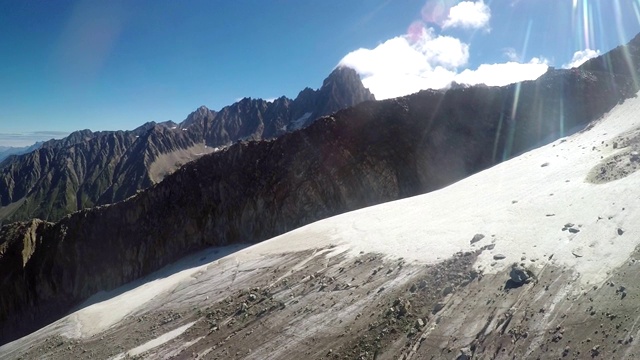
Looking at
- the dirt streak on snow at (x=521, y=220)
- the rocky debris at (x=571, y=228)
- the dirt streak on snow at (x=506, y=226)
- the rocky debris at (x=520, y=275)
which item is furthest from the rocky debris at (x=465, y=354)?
the rocky debris at (x=571, y=228)

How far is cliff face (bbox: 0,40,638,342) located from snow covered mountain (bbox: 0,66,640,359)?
13.7 m

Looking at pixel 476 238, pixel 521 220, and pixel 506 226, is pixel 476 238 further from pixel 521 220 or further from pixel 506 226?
pixel 521 220

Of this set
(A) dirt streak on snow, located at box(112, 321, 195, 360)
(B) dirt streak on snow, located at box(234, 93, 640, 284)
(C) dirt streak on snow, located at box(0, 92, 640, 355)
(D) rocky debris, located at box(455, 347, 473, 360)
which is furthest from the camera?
(A) dirt streak on snow, located at box(112, 321, 195, 360)

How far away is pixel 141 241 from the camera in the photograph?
47719mm

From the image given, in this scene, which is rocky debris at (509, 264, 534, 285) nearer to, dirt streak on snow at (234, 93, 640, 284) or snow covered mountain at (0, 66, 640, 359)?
snow covered mountain at (0, 66, 640, 359)

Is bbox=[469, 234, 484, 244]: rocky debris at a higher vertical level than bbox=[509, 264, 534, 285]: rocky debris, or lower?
higher

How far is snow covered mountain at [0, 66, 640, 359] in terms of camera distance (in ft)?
35.9

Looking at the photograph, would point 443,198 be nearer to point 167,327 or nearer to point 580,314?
point 580,314

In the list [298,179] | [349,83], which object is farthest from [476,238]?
[349,83]

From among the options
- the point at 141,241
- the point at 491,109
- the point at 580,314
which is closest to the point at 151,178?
the point at 141,241

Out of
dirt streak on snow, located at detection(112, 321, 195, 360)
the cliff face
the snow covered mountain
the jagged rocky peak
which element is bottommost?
dirt streak on snow, located at detection(112, 321, 195, 360)

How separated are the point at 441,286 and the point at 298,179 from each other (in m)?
28.9

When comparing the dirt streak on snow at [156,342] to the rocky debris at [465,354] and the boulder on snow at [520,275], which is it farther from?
the boulder on snow at [520,275]

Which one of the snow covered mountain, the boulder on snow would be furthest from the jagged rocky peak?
the boulder on snow
